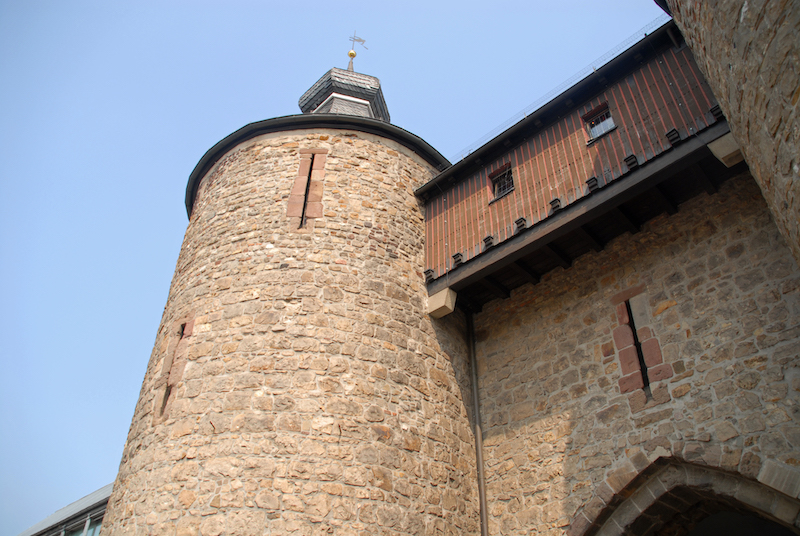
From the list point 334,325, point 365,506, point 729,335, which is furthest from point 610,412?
point 334,325

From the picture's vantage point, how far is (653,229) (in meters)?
7.08

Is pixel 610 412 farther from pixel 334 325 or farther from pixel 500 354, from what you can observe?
pixel 334 325

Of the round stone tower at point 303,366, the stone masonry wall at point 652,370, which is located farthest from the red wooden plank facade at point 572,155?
the stone masonry wall at point 652,370

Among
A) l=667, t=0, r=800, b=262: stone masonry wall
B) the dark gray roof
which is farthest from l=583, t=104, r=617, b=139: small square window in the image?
the dark gray roof

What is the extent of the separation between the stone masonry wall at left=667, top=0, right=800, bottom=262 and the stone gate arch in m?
2.46

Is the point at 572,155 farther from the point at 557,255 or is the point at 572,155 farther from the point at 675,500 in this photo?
the point at 675,500

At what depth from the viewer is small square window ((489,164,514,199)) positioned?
8461 millimetres

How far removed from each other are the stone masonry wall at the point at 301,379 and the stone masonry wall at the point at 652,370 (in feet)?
2.69

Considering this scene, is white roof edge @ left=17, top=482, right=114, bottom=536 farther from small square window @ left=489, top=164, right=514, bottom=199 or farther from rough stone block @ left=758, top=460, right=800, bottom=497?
rough stone block @ left=758, top=460, right=800, bottom=497

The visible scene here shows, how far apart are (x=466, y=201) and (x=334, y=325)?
9.95ft

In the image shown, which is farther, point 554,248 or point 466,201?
point 466,201

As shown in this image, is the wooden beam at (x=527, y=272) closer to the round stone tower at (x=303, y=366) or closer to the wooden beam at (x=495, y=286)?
the wooden beam at (x=495, y=286)

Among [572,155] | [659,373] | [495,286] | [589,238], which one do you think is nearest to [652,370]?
[659,373]

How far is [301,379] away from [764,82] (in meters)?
5.17
